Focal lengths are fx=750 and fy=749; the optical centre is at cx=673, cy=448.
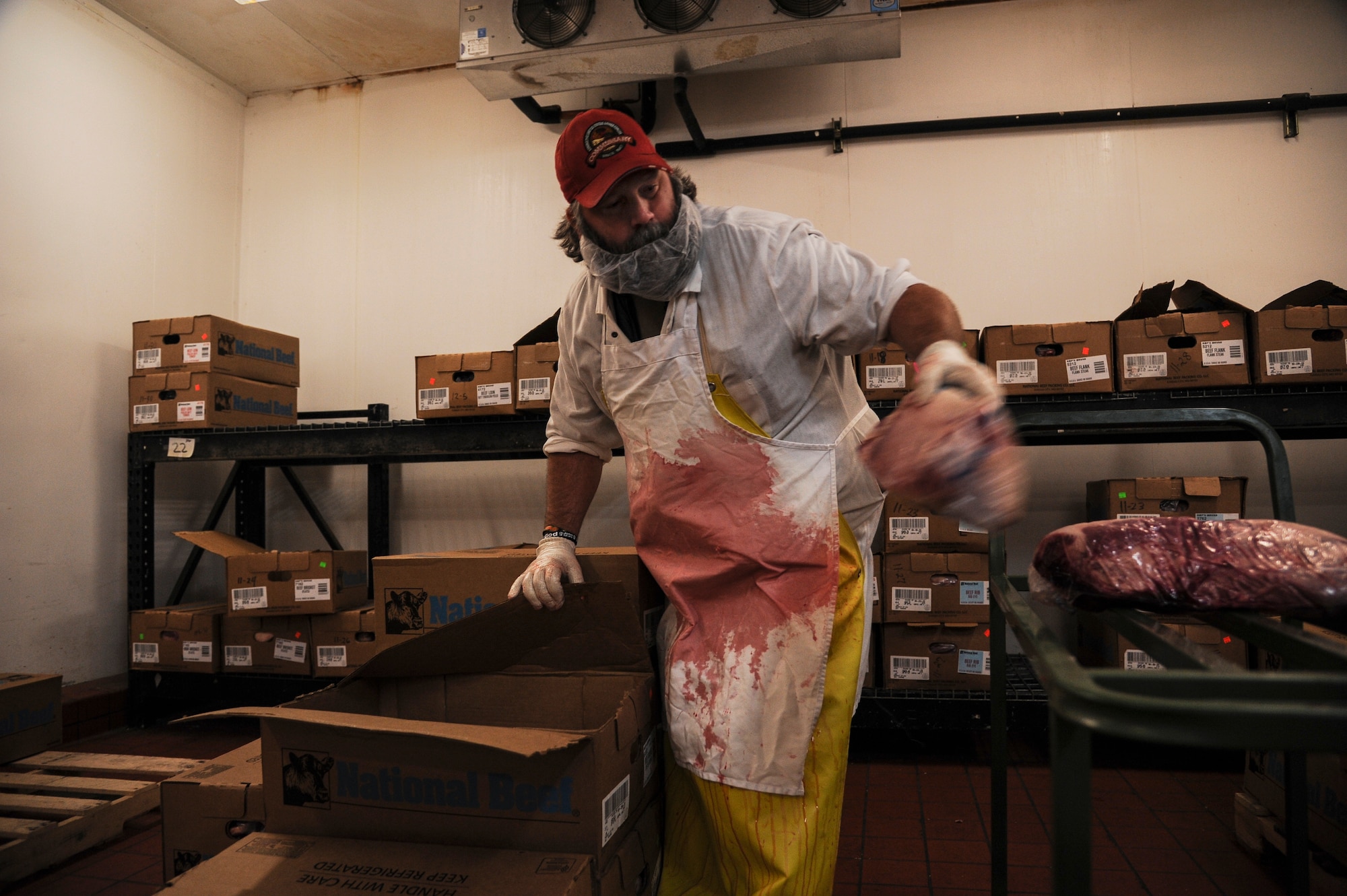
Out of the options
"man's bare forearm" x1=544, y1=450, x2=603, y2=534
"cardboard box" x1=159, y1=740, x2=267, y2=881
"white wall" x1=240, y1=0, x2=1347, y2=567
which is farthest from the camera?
"white wall" x1=240, y1=0, x2=1347, y2=567

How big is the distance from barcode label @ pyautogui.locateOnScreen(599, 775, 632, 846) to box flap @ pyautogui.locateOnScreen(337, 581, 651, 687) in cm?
22

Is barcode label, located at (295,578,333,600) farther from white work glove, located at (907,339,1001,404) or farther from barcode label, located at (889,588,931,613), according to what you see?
white work glove, located at (907,339,1001,404)

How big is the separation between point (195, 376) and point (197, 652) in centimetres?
106

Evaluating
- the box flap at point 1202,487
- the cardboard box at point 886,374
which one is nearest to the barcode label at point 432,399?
the cardboard box at point 886,374

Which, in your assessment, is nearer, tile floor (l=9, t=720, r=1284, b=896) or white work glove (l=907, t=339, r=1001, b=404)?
white work glove (l=907, t=339, r=1001, b=404)

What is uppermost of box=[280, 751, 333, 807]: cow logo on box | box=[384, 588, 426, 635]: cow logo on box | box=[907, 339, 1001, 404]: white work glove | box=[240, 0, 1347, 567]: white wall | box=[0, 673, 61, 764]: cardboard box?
box=[240, 0, 1347, 567]: white wall

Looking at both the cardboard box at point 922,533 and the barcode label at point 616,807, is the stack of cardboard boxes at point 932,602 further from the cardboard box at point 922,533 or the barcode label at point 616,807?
the barcode label at point 616,807

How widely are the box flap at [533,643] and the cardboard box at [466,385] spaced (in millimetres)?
1450

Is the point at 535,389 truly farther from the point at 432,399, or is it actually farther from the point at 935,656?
the point at 935,656

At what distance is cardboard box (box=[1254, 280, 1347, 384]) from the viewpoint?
2.18 metres

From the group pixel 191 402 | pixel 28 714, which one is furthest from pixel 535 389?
pixel 28 714

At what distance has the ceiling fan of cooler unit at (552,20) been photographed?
278 cm

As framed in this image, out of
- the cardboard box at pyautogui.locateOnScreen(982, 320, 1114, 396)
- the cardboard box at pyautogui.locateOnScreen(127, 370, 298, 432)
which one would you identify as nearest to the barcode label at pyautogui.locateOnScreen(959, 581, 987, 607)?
the cardboard box at pyautogui.locateOnScreen(982, 320, 1114, 396)

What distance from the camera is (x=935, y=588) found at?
8.01 ft
